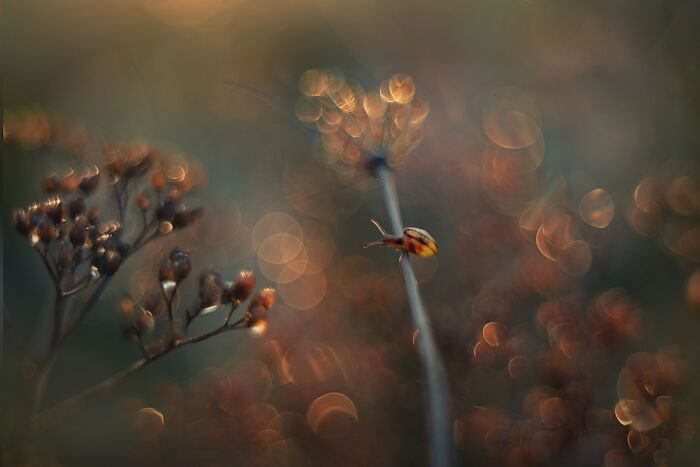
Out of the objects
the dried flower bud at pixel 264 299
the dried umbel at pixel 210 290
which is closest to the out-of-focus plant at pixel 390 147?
the dried flower bud at pixel 264 299

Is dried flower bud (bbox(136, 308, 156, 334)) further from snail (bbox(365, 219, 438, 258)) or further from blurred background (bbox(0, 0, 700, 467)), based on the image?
snail (bbox(365, 219, 438, 258))

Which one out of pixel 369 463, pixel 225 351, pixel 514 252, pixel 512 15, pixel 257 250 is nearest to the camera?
pixel 369 463

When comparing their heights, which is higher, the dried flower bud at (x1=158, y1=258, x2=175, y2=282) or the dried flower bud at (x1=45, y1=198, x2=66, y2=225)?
the dried flower bud at (x1=45, y1=198, x2=66, y2=225)

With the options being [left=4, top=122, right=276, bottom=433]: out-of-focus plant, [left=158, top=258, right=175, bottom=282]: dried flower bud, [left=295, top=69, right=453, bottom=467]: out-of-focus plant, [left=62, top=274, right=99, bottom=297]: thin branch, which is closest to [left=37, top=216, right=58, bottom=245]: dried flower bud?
[left=4, top=122, right=276, bottom=433]: out-of-focus plant

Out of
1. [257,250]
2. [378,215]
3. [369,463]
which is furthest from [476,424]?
[257,250]

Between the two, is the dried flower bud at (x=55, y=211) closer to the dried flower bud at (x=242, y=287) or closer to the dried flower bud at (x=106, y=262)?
the dried flower bud at (x=106, y=262)

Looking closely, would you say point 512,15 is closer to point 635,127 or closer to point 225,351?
point 635,127
